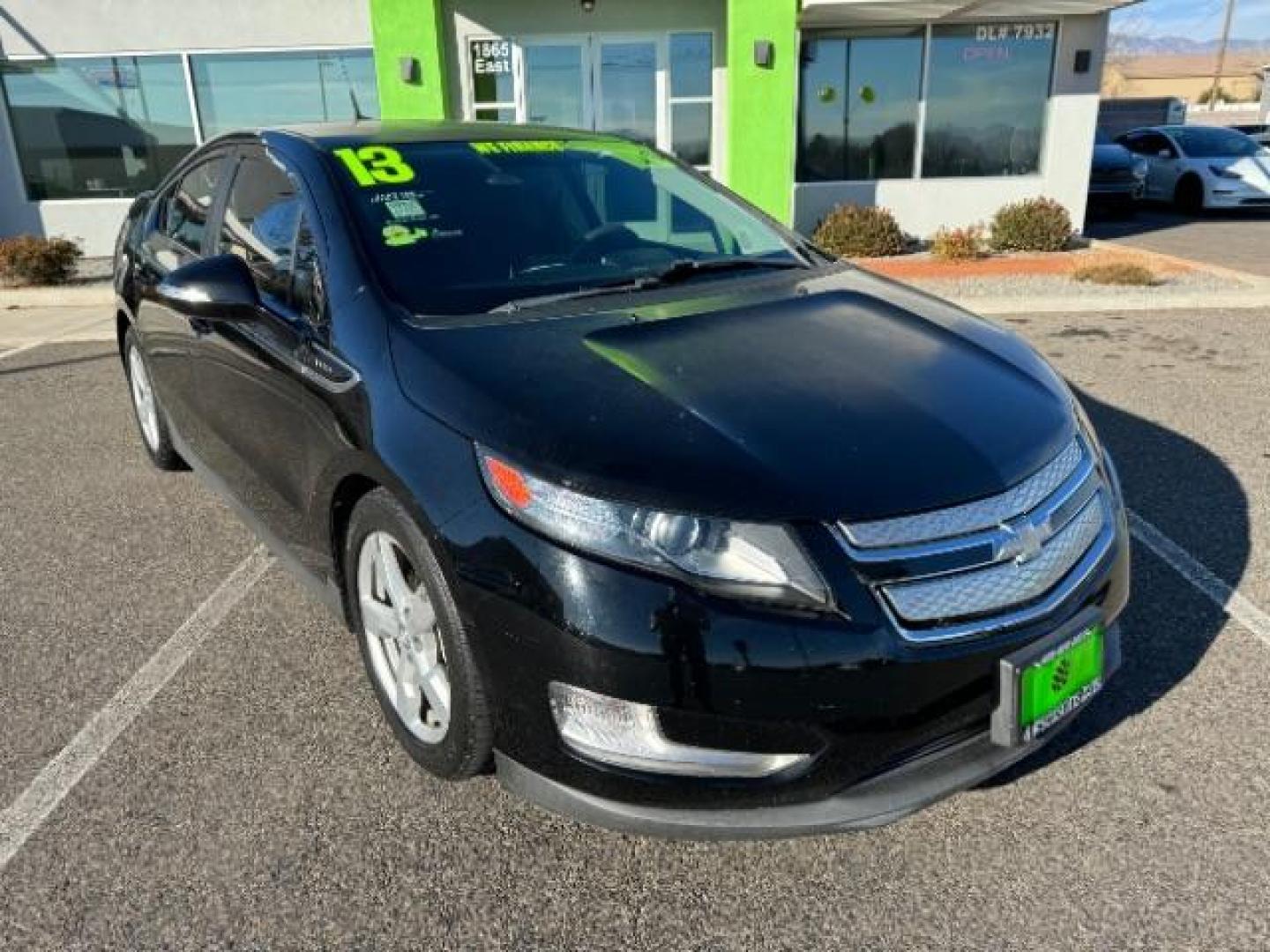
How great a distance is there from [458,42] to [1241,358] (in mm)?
9121

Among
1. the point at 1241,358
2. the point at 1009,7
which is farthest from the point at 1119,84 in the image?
the point at 1241,358

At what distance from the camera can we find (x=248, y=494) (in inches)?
134

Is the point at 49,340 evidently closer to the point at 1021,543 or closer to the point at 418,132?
the point at 418,132

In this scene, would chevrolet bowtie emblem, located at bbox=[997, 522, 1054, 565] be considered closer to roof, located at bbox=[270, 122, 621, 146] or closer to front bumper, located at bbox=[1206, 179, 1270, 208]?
roof, located at bbox=[270, 122, 621, 146]

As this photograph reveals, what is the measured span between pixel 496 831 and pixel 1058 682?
1.34 m

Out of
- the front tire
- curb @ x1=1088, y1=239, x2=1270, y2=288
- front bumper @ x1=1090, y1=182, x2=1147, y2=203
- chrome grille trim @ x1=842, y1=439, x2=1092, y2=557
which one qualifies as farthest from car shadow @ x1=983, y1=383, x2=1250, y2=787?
front bumper @ x1=1090, y1=182, x2=1147, y2=203

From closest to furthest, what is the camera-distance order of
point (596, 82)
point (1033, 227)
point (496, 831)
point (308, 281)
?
point (496, 831) < point (308, 281) < point (1033, 227) < point (596, 82)

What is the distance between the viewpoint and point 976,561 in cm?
201

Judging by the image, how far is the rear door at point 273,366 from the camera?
107 inches

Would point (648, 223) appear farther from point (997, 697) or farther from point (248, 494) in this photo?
point (997, 697)

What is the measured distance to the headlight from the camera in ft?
6.25

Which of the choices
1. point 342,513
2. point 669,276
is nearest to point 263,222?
point 342,513

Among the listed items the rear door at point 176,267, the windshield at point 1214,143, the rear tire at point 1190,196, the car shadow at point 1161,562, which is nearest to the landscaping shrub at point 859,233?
the car shadow at point 1161,562

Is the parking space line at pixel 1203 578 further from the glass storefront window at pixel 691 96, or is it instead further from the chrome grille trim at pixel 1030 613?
the glass storefront window at pixel 691 96
